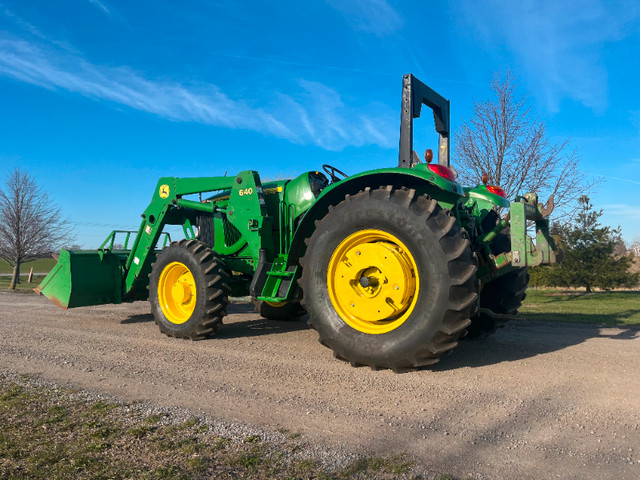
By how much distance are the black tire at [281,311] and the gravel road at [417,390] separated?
3.25 ft

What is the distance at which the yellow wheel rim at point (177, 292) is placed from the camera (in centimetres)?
678

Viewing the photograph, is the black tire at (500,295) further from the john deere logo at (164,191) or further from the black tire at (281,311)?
the john deere logo at (164,191)

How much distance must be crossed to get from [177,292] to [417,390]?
13.3 ft

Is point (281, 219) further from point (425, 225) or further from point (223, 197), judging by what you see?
point (425, 225)

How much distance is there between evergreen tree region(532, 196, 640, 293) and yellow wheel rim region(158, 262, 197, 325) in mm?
14869

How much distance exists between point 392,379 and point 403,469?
5.92ft

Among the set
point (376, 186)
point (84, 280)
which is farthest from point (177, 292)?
point (376, 186)

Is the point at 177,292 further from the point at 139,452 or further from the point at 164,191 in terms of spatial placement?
the point at 139,452

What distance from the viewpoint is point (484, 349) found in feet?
18.5

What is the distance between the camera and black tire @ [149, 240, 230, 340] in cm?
630

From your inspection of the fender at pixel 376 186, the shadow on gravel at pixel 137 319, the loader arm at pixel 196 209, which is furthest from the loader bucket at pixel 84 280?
the fender at pixel 376 186

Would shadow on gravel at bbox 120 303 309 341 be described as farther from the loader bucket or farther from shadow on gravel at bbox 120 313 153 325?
the loader bucket

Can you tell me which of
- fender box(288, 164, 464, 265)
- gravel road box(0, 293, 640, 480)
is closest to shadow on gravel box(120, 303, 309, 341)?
gravel road box(0, 293, 640, 480)

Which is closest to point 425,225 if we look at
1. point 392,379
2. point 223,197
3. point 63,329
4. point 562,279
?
point 392,379
